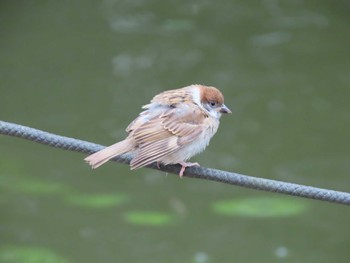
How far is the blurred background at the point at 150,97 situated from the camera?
278 inches

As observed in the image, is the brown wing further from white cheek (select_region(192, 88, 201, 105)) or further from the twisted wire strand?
the twisted wire strand

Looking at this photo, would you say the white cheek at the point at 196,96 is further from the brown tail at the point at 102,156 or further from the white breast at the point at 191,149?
the brown tail at the point at 102,156

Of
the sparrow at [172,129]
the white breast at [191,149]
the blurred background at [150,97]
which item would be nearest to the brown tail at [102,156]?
the sparrow at [172,129]

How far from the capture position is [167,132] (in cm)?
411

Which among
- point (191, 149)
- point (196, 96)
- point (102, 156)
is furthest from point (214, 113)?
point (102, 156)

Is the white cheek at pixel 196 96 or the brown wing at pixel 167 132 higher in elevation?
the white cheek at pixel 196 96

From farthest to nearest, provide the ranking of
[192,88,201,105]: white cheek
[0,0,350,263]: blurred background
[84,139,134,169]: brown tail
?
[0,0,350,263]: blurred background → [192,88,201,105]: white cheek → [84,139,134,169]: brown tail

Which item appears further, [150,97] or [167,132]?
[150,97]

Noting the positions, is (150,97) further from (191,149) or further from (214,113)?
(191,149)

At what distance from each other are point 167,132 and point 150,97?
12.1 ft

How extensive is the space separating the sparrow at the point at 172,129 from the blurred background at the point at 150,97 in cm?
265

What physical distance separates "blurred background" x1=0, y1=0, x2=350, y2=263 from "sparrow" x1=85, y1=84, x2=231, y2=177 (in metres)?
2.65

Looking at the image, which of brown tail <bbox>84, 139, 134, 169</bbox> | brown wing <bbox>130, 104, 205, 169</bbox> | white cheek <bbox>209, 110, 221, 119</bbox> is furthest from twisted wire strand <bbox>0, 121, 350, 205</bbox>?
white cheek <bbox>209, 110, 221, 119</bbox>

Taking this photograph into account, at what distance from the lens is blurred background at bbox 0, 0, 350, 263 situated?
23.1 feet
